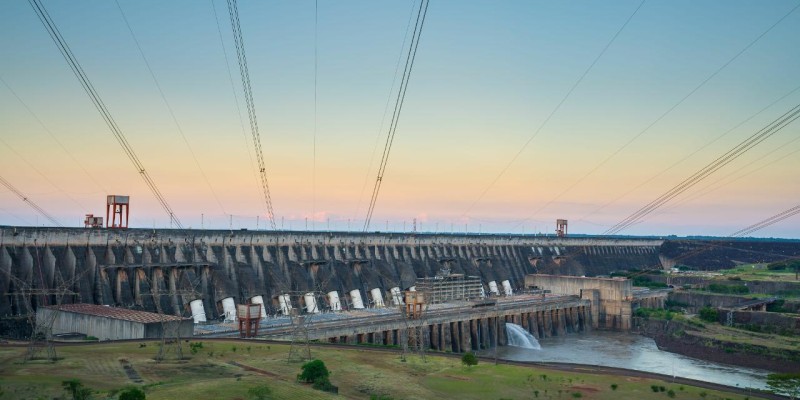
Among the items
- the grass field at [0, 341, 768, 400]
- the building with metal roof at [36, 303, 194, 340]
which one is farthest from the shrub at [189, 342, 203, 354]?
the building with metal roof at [36, 303, 194, 340]

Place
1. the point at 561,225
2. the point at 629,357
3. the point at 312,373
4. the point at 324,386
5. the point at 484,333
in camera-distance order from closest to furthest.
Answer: the point at 324,386 < the point at 312,373 < the point at 629,357 < the point at 484,333 < the point at 561,225

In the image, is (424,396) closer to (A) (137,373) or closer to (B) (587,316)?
(A) (137,373)

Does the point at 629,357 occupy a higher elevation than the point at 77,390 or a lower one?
lower

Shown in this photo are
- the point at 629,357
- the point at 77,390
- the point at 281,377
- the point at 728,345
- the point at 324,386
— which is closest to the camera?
the point at 77,390

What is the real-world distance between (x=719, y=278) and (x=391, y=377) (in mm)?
99549

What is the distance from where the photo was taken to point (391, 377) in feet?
157

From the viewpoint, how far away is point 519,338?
287 ft

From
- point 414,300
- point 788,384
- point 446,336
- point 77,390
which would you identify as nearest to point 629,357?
point 446,336

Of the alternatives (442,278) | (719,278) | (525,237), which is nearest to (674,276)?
(719,278)

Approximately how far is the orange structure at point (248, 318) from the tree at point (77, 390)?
25.6m

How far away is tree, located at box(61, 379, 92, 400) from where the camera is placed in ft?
115

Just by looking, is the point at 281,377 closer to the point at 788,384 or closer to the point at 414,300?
the point at 414,300

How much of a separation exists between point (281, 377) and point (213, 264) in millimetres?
40926

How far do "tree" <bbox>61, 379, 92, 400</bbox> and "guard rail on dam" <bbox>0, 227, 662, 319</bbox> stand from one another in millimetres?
24040
